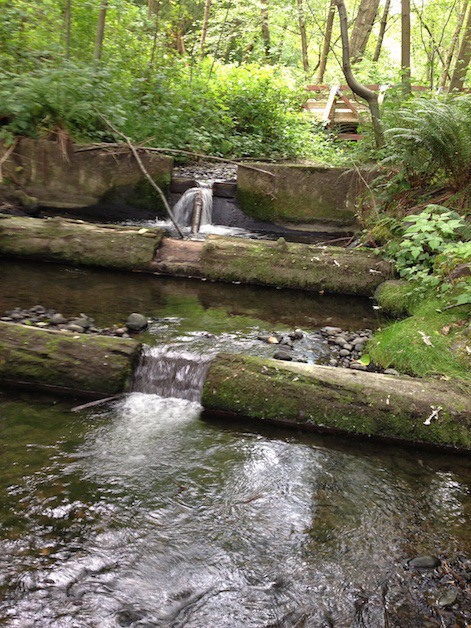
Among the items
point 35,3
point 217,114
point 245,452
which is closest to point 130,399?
point 245,452

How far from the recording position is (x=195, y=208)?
9508 millimetres

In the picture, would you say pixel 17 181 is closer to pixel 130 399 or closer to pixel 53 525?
pixel 130 399

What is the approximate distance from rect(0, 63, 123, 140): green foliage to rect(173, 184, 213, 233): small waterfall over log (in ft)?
6.62

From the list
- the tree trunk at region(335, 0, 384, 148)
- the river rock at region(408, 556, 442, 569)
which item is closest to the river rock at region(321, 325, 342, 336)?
the river rock at region(408, 556, 442, 569)

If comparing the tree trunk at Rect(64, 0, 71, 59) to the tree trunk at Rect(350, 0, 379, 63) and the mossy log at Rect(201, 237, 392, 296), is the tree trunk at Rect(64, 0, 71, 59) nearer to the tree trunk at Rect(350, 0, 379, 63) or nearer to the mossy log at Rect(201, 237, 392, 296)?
the mossy log at Rect(201, 237, 392, 296)

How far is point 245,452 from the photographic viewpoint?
13.0ft

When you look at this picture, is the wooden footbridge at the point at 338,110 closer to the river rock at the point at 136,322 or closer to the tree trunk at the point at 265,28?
the tree trunk at the point at 265,28

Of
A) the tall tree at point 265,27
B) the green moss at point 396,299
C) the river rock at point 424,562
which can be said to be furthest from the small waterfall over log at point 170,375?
the tall tree at point 265,27

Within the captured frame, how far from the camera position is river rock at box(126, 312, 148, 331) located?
5.79 metres

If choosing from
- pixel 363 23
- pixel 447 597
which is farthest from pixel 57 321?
pixel 363 23

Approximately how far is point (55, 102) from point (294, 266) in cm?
556

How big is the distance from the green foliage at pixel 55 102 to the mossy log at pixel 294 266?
13.4ft

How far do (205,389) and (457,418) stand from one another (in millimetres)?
2149

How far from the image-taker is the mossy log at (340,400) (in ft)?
13.6
